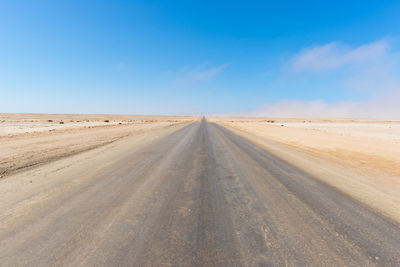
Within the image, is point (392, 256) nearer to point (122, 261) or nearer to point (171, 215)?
point (171, 215)

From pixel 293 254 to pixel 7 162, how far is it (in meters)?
9.53

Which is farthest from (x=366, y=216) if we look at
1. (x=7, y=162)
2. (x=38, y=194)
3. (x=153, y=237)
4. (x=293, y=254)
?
(x=7, y=162)

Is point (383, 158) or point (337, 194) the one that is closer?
point (337, 194)

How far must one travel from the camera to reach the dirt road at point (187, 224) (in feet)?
7.50

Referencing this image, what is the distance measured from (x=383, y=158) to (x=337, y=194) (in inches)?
261

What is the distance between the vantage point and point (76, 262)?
7.14ft

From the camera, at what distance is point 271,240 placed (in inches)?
102

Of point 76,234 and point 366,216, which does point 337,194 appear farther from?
point 76,234

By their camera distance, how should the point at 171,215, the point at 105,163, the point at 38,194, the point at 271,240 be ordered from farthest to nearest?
the point at 105,163 → the point at 38,194 → the point at 171,215 → the point at 271,240

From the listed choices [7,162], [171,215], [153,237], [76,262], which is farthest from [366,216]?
[7,162]

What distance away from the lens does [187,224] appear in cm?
299

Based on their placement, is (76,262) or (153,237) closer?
(76,262)

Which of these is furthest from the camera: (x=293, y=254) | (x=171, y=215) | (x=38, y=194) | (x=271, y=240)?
(x=38, y=194)

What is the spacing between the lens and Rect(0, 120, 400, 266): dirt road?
90.0 inches
